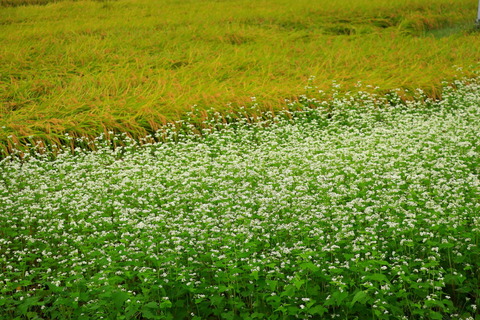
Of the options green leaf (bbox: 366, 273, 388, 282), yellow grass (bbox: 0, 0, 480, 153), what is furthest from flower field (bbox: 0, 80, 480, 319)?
yellow grass (bbox: 0, 0, 480, 153)

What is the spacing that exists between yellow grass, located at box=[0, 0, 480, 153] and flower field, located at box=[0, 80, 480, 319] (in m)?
0.92

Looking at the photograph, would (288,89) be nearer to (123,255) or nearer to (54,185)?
(54,185)

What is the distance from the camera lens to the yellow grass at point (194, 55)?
8.55 meters

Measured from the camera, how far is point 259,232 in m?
4.73

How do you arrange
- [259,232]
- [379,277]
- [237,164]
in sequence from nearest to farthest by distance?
[379,277]
[259,232]
[237,164]

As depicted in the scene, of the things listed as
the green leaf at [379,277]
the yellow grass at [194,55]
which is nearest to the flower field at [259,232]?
the green leaf at [379,277]

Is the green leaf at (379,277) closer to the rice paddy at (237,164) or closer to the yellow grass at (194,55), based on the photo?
the rice paddy at (237,164)

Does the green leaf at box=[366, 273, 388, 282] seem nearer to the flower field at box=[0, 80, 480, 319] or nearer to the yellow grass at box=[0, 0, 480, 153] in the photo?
the flower field at box=[0, 80, 480, 319]

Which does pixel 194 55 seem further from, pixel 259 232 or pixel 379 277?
pixel 379 277

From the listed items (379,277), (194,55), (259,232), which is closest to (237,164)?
(259,232)

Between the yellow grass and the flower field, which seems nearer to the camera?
the flower field

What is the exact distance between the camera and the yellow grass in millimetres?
8547

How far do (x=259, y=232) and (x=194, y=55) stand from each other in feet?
25.6

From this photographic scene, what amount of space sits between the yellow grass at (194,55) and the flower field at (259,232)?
0.92 m
